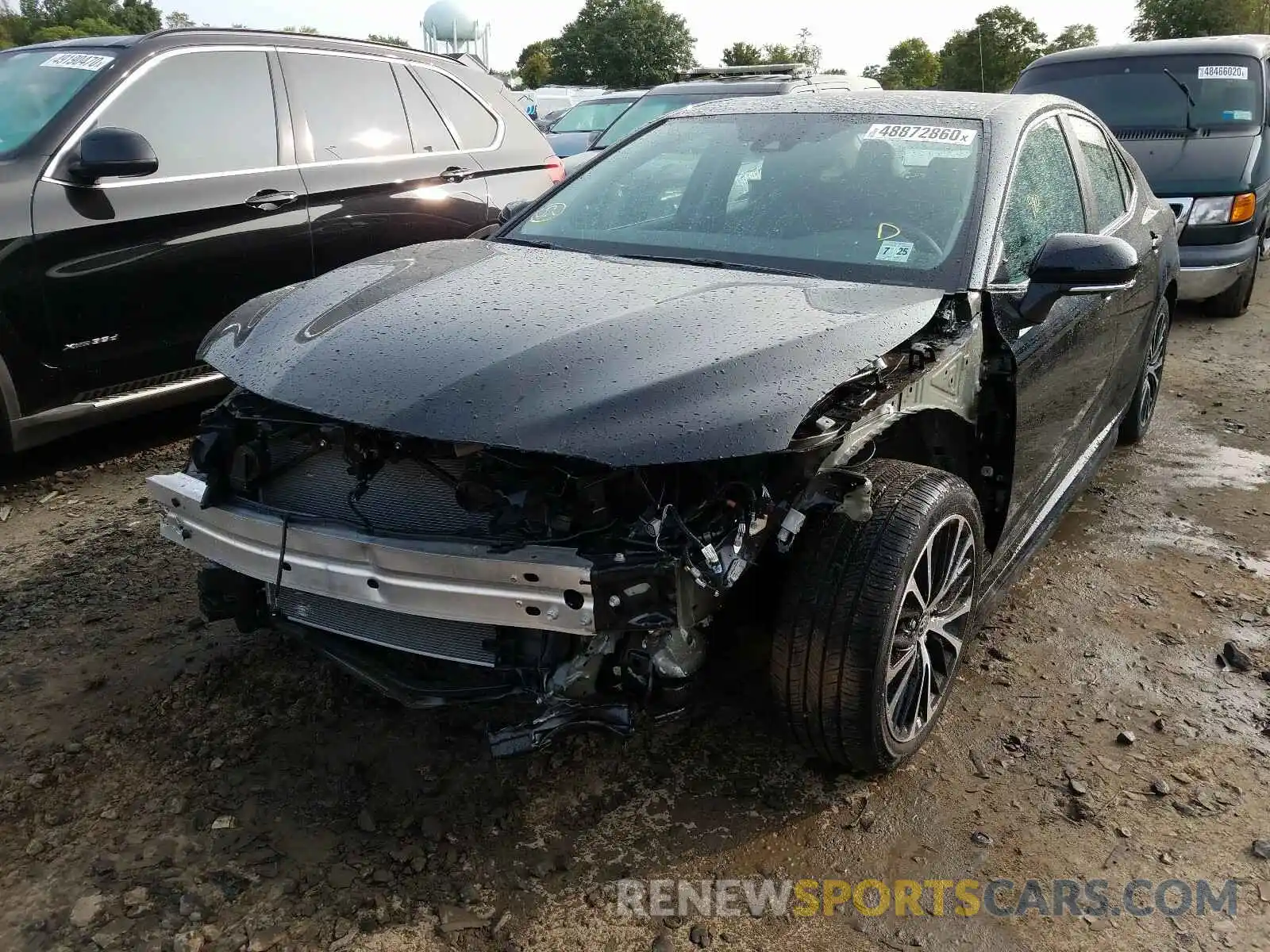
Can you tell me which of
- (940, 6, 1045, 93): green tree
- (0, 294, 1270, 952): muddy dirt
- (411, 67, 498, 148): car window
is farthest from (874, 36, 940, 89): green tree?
(0, 294, 1270, 952): muddy dirt

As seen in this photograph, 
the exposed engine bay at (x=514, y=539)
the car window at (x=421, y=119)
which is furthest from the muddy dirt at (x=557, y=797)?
the car window at (x=421, y=119)

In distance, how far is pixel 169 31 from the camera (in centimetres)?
431

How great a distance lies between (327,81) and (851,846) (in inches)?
167

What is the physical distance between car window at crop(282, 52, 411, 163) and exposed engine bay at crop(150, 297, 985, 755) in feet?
8.85

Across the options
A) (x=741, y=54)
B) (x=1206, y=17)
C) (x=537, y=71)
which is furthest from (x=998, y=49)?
(x=537, y=71)

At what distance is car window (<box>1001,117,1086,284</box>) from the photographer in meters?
2.81

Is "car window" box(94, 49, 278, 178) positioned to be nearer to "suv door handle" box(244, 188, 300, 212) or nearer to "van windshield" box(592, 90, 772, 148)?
"suv door handle" box(244, 188, 300, 212)

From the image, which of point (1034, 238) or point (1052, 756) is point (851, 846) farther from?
point (1034, 238)

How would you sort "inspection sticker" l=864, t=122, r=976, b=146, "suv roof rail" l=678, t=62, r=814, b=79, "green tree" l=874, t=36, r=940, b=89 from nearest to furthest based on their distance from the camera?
1. "inspection sticker" l=864, t=122, r=976, b=146
2. "suv roof rail" l=678, t=62, r=814, b=79
3. "green tree" l=874, t=36, r=940, b=89

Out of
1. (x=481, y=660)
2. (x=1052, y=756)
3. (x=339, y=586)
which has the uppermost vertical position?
(x=339, y=586)

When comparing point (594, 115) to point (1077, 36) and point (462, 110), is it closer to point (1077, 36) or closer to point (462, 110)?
point (462, 110)

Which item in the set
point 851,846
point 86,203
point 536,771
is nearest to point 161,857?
point 536,771

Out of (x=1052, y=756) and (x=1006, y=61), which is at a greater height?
(x=1006, y=61)

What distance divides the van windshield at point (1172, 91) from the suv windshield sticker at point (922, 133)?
518cm
